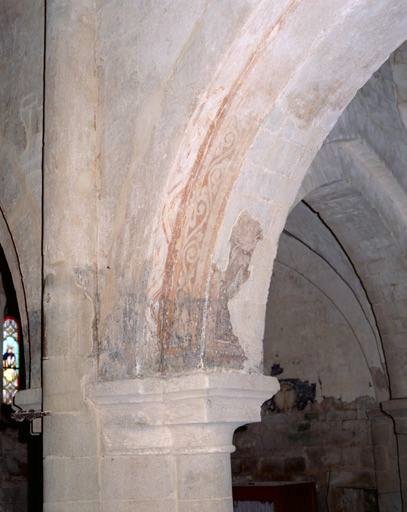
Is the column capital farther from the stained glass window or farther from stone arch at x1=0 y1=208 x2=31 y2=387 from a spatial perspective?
the stained glass window

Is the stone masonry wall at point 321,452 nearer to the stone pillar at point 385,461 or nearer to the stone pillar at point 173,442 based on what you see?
the stone pillar at point 385,461

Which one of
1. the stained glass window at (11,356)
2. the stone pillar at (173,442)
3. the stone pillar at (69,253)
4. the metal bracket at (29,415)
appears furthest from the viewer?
the stained glass window at (11,356)

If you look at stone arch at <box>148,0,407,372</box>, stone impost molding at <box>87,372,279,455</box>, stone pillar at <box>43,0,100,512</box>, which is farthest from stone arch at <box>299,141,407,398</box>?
stone impost molding at <box>87,372,279,455</box>

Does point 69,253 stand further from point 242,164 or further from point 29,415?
point 242,164

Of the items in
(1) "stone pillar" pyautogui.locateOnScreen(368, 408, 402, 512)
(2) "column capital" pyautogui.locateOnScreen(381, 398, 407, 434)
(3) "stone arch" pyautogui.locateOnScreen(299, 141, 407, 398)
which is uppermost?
(3) "stone arch" pyautogui.locateOnScreen(299, 141, 407, 398)

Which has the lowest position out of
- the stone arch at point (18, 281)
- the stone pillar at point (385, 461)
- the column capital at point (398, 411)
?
the stone pillar at point (385, 461)

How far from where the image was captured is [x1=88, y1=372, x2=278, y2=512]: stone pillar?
125 inches

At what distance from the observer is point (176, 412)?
3201 millimetres

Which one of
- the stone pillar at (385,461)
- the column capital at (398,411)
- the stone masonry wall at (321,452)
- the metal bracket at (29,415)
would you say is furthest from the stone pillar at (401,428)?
the metal bracket at (29,415)

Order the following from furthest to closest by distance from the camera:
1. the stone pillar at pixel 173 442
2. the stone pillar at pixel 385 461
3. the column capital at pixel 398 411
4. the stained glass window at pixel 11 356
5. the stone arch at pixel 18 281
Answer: the stained glass window at pixel 11 356, the stone pillar at pixel 385 461, the column capital at pixel 398 411, the stone arch at pixel 18 281, the stone pillar at pixel 173 442

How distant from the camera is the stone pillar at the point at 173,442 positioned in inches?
125

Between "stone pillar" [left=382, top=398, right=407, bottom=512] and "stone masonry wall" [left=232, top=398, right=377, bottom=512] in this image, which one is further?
"stone masonry wall" [left=232, top=398, right=377, bottom=512]

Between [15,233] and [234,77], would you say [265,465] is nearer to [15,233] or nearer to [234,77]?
[15,233]

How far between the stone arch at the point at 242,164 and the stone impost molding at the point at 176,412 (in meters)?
0.11
